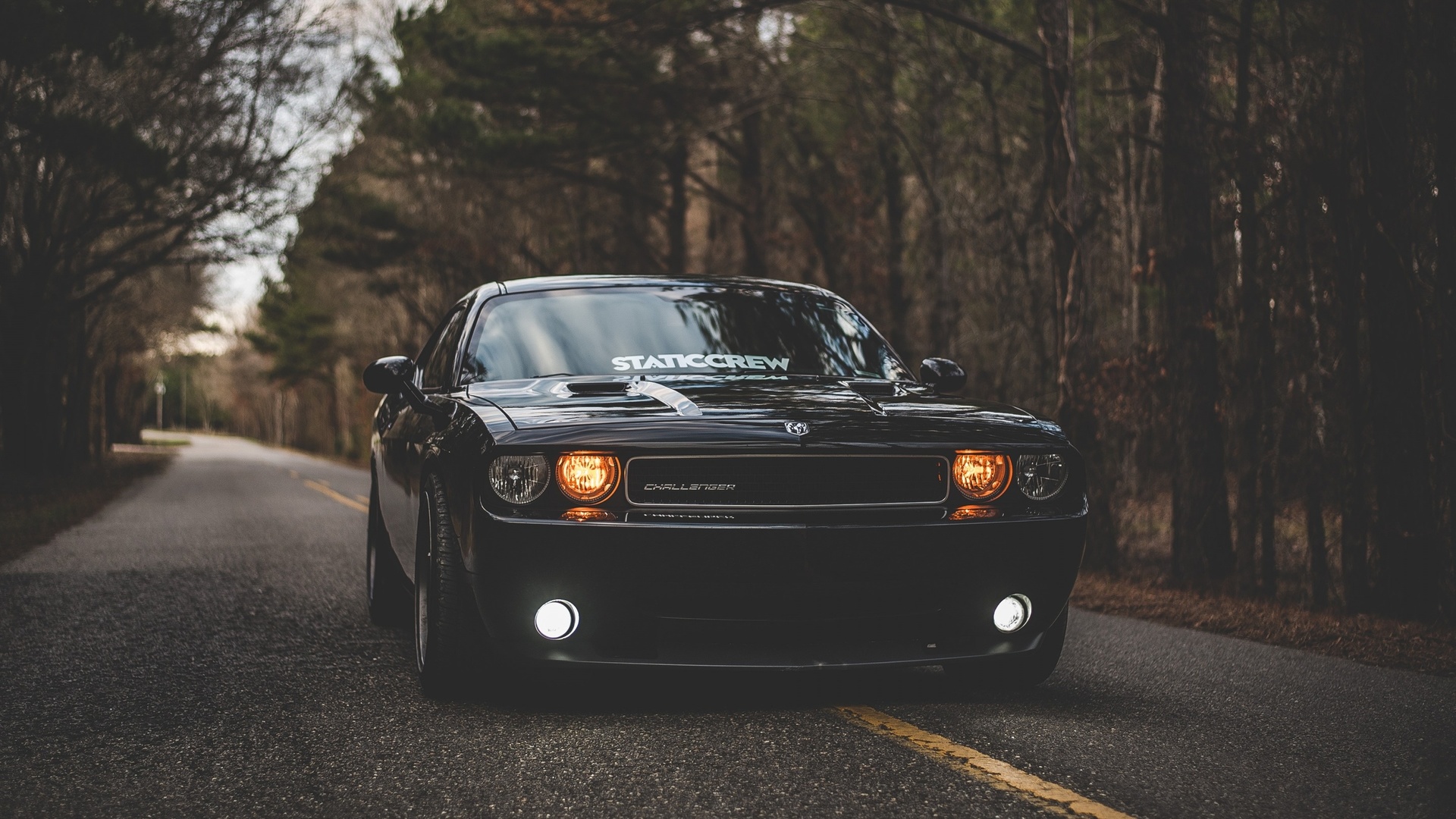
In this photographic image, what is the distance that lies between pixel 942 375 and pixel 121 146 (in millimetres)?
15267

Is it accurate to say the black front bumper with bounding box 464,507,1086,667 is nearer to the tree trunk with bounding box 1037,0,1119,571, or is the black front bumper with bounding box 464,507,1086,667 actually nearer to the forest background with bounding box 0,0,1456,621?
the forest background with bounding box 0,0,1456,621

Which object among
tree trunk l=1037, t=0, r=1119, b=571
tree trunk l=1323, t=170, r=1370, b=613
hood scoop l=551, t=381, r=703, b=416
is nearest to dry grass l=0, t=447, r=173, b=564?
hood scoop l=551, t=381, r=703, b=416

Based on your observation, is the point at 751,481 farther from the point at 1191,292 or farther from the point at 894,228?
the point at 894,228

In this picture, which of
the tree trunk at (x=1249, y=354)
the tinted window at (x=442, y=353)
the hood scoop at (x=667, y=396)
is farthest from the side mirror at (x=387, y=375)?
the tree trunk at (x=1249, y=354)

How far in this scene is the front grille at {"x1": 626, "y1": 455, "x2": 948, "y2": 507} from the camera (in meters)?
4.13

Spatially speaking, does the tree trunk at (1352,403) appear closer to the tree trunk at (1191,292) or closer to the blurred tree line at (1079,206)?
the blurred tree line at (1079,206)

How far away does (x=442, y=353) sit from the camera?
6418 mm

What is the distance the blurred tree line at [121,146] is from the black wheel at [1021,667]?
13683mm

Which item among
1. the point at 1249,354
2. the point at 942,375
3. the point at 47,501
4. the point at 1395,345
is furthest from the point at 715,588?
the point at 47,501

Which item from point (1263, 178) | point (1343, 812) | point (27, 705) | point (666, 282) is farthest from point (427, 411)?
point (1263, 178)

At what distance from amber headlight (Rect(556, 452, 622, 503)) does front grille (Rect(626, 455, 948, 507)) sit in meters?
0.06

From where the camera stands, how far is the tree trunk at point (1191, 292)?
9.95 m

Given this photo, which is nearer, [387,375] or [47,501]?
[387,375]

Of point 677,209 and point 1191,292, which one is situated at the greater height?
point 677,209
